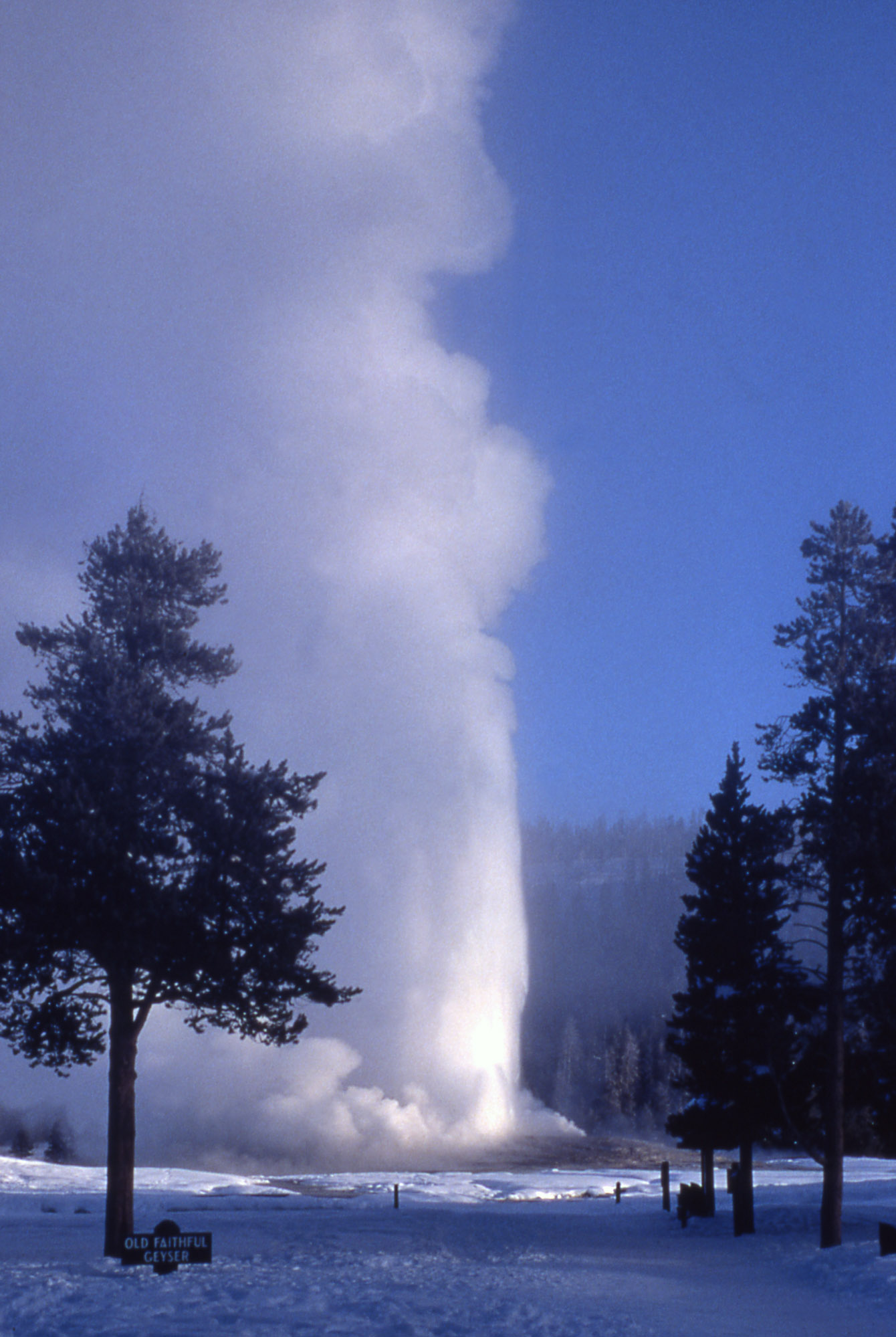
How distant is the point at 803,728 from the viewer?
23594 mm

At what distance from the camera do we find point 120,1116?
19.9m

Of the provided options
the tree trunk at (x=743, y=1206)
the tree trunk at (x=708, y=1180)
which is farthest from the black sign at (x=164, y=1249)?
the tree trunk at (x=708, y=1180)

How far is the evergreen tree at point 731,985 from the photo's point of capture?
2891 centimetres

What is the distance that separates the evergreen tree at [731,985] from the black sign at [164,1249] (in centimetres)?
1482

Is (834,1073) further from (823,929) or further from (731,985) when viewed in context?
(731,985)

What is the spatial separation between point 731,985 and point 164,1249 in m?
18.8

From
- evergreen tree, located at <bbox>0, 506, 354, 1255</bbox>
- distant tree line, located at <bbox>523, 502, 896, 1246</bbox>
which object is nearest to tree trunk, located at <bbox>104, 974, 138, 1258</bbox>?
evergreen tree, located at <bbox>0, 506, 354, 1255</bbox>

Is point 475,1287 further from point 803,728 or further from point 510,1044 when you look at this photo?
point 510,1044

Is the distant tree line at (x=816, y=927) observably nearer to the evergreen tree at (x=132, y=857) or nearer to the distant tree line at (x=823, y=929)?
the distant tree line at (x=823, y=929)

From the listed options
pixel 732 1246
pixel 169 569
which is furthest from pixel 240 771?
pixel 732 1246

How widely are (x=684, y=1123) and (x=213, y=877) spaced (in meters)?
17.9

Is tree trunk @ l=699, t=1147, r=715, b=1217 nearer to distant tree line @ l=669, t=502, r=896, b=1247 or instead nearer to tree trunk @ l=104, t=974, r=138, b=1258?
distant tree line @ l=669, t=502, r=896, b=1247

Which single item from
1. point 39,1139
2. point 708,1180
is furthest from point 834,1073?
point 39,1139

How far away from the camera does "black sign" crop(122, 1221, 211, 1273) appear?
628 inches
